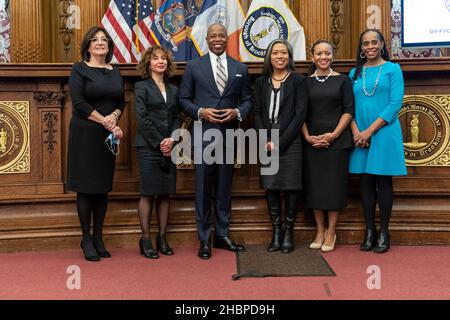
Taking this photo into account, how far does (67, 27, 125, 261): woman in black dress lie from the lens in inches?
121

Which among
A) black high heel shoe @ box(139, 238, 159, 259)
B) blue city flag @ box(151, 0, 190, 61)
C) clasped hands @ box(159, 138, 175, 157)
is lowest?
black high heel shoe @ box(139, 238, 159, 259)

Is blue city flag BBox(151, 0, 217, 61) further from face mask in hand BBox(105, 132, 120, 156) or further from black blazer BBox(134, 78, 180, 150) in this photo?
face mask in hand BBox(105, 132, 120, 156)

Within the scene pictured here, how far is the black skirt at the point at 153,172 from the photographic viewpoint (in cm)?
314

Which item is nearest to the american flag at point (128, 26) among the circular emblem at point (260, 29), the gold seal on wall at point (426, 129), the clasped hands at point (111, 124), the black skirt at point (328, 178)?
the circular emblem at point (260, 29)

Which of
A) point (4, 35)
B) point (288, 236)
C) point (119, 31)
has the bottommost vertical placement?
point (288, 236)

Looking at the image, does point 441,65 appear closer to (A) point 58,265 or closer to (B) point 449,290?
(B) point 449,290

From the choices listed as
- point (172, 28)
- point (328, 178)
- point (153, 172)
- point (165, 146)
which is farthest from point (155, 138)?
point (172, 28)

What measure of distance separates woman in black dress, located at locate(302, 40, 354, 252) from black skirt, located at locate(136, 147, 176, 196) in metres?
0.98

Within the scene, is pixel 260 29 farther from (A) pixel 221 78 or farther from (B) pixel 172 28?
(A) pixel 221 78

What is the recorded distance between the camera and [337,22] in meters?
5.55

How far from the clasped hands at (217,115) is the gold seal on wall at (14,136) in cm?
135

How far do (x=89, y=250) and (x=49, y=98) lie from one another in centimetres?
117

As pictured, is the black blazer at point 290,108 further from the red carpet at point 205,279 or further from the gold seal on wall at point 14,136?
the gold seal on wall at point 14,136

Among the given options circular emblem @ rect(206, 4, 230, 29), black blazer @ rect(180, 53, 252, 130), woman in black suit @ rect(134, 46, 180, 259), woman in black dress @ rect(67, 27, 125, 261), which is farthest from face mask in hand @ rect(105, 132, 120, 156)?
circular emblem @ rect(206, 4, 230, 29)
